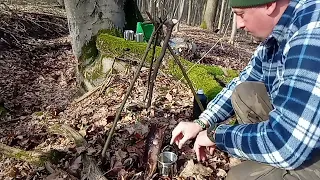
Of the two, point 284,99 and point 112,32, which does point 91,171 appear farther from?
point 112,32

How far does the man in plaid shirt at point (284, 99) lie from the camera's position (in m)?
1.66

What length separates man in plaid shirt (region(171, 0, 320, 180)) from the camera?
1.66 meters

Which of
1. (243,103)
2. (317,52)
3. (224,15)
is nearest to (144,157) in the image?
→ (243,103)

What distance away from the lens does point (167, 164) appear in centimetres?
302

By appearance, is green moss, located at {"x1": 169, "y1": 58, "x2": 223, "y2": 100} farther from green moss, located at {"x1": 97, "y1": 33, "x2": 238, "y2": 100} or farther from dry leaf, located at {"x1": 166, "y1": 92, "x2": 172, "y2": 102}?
dry leaf, located at {"x1": 166, "y1": 92, "x2": 172, "y2": 102}

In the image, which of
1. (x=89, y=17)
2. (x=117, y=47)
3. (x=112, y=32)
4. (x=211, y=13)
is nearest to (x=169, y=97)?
(x=117, y=47)

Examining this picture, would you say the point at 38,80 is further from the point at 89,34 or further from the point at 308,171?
the point at 308,171

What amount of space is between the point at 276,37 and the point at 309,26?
0.84 feet

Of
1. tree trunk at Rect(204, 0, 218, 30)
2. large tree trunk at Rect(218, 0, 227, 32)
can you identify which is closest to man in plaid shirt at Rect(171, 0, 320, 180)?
tree trunk at Rect(204, 0, 218, 30)

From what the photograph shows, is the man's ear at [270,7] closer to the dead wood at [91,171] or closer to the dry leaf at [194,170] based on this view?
the dry leaf at [194,170]

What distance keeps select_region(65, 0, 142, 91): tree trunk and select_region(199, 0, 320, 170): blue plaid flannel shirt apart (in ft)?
13.6

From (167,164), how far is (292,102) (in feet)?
5.08

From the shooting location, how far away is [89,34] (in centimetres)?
584

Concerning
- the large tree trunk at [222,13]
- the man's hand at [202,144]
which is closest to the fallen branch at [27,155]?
the man's hand at [202,144]
